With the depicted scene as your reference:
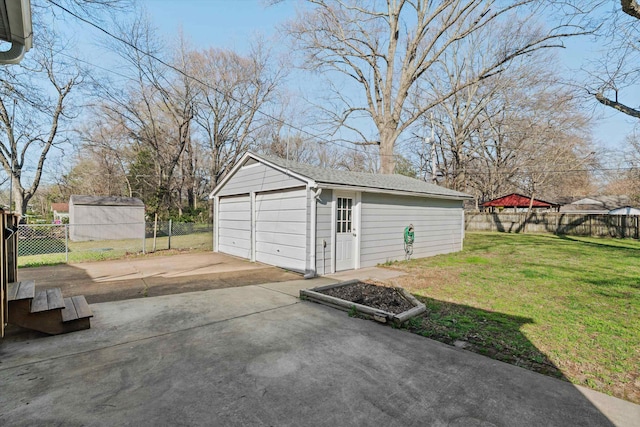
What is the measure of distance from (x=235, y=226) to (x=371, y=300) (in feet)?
22.1

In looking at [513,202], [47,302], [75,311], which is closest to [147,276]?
[75,311]

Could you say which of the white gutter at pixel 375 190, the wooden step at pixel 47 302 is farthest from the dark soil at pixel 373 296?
the wooden step at pixel 47 302

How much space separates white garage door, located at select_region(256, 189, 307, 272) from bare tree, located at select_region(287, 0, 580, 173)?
8854mm

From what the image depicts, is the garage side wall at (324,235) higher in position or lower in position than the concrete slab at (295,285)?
higher

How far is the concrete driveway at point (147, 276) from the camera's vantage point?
18.3 ft

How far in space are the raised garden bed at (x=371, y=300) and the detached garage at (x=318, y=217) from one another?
1.64 metres

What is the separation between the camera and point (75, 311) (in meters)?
3.72

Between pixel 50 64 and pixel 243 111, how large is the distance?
11.5 meters

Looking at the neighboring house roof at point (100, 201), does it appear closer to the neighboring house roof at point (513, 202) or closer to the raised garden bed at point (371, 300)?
the raised garden bed at point (371, 300)

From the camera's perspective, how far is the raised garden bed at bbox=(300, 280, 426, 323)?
409cm

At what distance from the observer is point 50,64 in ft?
42.0

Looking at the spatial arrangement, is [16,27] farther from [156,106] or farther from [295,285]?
[156,106]

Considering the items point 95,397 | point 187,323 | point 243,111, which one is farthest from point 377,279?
point 243,111

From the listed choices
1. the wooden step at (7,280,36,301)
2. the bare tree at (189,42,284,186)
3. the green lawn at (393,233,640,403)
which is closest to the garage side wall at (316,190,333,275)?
the green lawn at (393,233,640,403)
